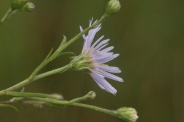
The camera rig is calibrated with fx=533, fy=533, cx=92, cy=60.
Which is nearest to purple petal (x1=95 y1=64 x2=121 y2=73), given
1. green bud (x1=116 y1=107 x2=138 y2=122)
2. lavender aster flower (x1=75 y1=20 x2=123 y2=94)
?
lavender aster flower (x1=75 y1=20 x2=123 y2=94)

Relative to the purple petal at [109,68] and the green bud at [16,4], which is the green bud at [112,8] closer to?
the purple petal at [109,68]

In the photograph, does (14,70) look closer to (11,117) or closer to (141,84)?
(11,117)

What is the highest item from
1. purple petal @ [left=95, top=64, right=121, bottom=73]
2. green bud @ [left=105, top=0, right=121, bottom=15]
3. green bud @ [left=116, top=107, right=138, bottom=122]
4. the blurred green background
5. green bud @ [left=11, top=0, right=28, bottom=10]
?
the blurred green background

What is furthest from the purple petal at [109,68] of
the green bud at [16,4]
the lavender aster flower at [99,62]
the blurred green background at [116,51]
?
the blurred green background at [116,51]

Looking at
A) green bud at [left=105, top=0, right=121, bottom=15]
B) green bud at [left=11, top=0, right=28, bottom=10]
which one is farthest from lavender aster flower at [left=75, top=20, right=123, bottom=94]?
green bud at [left=11, top=0, right=28, bottom=10]

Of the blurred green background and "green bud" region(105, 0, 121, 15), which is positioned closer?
"green bud" region(105, 0, 121, 15)

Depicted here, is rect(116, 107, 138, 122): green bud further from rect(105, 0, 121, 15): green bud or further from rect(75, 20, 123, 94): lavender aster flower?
rect(105, 0, 121, 15): green bud

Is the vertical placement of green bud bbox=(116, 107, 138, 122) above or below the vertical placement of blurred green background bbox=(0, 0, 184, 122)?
below

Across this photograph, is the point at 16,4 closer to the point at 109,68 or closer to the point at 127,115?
the point at 109,68

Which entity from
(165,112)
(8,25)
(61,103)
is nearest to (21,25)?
(8,25)

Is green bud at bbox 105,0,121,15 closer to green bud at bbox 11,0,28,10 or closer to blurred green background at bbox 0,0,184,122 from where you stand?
green bud at bbox 11,0,28,10
